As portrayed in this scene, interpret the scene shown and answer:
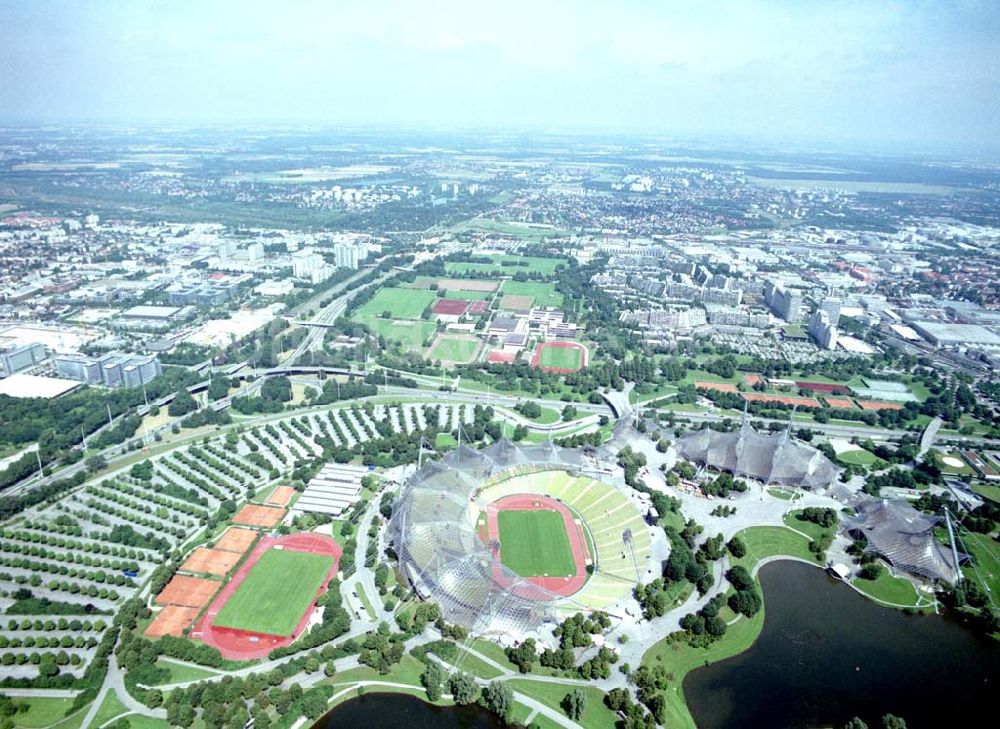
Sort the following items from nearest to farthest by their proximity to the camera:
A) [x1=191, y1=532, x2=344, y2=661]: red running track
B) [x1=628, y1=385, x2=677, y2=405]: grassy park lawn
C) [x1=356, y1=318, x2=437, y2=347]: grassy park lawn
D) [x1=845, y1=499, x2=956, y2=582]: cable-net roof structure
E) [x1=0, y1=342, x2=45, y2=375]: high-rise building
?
[x1=191, y1=532, x2=344, y2=661]: red running track < [x1=845, y1=499, x2=956, y2=582]: cable-net roof structure < [x1=628, y1=385, x2=677, y2=405]: grassy park lawn < [x1=0, y1=342, x2=45, y2=375]: high-rise building < [x1=356, y1=318, x2=437, y2=347]: grassy park lawn

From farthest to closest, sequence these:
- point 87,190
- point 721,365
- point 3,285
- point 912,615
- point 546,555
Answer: point 87,190, point 3,285, point 721,365, point 546,555, point 912,615

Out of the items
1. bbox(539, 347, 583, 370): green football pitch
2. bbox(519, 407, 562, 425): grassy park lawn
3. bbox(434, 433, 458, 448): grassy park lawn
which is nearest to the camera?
bbox(434, 433, 458, 448): grassy park lawn

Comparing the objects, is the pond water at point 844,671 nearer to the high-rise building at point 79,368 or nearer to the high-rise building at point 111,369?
the high-rise building at point 111,369

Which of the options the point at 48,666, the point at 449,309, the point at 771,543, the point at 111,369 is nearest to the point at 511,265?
the point at 449,309

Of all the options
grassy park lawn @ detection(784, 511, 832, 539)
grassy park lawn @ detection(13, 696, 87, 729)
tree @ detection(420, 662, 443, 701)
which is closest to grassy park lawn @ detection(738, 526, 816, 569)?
grassy park lawn @ detection(784, 511, 832, 539)

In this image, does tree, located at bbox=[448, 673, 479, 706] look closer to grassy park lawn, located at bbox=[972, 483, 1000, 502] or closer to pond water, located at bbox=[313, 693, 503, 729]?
pond water, located at bbox=[313, 693, 503, 729]

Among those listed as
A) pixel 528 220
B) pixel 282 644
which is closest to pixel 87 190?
pixel 528 220

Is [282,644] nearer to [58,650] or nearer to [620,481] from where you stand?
[58,650]
